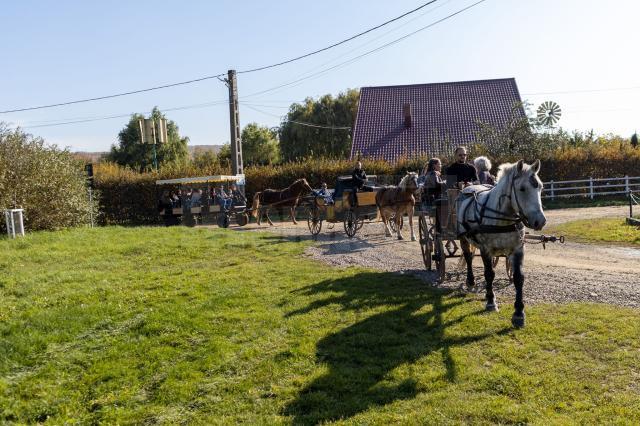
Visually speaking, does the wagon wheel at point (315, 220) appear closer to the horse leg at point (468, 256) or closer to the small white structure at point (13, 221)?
the small white structure at point (13, 221)

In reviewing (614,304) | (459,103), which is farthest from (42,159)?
(459,103)

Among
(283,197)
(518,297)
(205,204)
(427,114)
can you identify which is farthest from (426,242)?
(427,114)

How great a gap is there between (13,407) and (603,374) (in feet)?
21.3

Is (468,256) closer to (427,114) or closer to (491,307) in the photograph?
(491,307)

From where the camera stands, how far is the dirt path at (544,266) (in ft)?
27.9

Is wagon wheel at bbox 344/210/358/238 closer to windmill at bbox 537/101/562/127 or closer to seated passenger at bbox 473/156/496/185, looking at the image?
seated passenger at bbox 473/156/496/185

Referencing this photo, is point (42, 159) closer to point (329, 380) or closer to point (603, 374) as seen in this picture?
point (329, 380)

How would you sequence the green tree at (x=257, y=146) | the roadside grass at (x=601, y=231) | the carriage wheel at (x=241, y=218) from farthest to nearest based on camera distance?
the green tree at (x=257, y=146) → the carriage wheel at (x=241, y=218) → the roadside grass at (x=601, y=231)

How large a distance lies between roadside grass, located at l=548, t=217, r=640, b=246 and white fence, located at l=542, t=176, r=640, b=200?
9349 millimetres

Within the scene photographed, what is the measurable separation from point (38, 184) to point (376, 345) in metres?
A: 17.0

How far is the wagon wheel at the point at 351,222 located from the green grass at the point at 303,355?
5903 millimetres

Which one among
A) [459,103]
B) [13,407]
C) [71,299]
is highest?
[459,103]

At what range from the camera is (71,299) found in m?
10.1

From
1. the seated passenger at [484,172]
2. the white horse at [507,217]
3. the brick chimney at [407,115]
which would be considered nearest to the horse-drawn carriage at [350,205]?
the seated passenger at [484,172]
